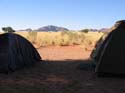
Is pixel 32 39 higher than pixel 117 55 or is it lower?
Result: lower

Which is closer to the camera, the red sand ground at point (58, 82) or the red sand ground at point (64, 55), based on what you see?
the red sand ground at point (58, 82)

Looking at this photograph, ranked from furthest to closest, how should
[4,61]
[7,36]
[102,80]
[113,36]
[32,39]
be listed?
[32,39] → [7,36] → [4,61] → [113,36] → [102,80]

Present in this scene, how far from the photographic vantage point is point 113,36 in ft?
43.9

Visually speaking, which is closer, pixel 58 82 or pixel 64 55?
pixel 58 82

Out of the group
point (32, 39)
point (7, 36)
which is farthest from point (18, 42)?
point (32, 39)

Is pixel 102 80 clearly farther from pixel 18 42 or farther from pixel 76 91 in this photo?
pixel 18 42

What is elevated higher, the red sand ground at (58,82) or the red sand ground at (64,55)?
the red sand ground at (58,82)

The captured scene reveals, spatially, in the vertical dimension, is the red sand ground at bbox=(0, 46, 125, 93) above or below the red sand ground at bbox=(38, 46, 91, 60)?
above

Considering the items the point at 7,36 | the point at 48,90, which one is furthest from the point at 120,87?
the point at 7,36

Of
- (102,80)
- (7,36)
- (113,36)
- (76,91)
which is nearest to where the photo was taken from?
(76,91)

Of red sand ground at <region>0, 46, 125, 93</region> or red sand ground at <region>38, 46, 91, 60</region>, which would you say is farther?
red sand ground at <region>38, 46, 91, 60</region>

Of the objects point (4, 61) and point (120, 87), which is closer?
point (120, 87)

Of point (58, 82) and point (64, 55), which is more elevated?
point (58, 82)

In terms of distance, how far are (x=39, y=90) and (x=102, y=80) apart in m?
2.83
